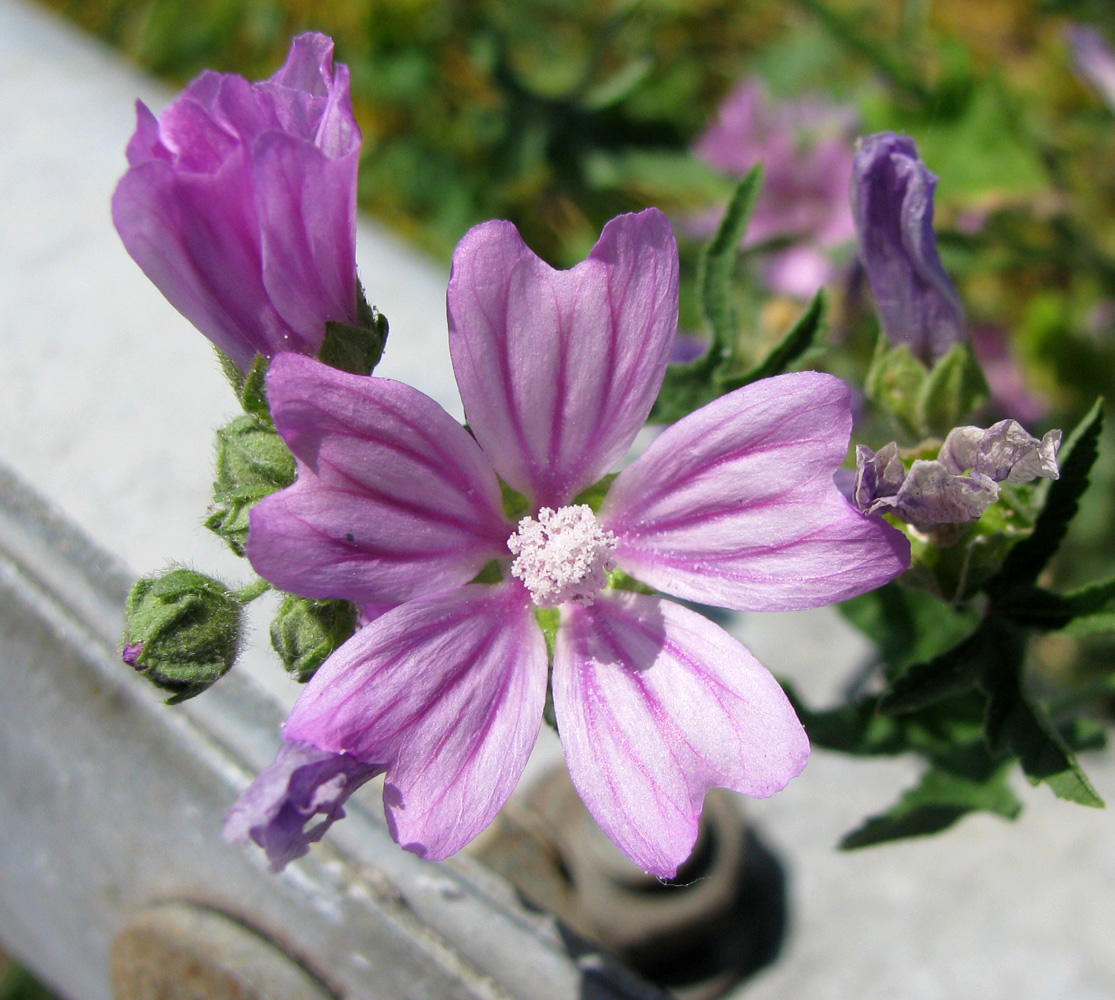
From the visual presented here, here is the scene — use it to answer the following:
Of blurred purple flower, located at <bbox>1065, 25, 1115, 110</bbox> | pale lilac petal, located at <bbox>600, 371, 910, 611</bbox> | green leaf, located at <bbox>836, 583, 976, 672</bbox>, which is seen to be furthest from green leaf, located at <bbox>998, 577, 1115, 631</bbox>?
blurred purple flower, located at <bbox>1065, 25, 1115, 110</bbox>

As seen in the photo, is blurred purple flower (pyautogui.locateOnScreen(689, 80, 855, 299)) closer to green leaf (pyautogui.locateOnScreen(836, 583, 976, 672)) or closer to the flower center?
green leaf (pyautogui.locateOnScreen(836, 583, 976, 672))

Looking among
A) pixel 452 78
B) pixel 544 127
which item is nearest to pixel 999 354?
pixel 544 127

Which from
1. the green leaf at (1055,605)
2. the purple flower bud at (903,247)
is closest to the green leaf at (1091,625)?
the green leaf at (1055,605)

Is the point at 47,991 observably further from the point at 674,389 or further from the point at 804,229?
the point at 804,229

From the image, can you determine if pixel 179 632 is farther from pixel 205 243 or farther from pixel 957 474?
pixel 957 474

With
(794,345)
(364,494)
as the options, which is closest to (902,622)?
(794,345)

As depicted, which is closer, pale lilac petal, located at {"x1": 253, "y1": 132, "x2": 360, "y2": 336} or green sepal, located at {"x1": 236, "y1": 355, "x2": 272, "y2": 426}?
pale lilac petal, located at {"x1": 253, "y1": 132, "x2": 360, "y2": 336}
